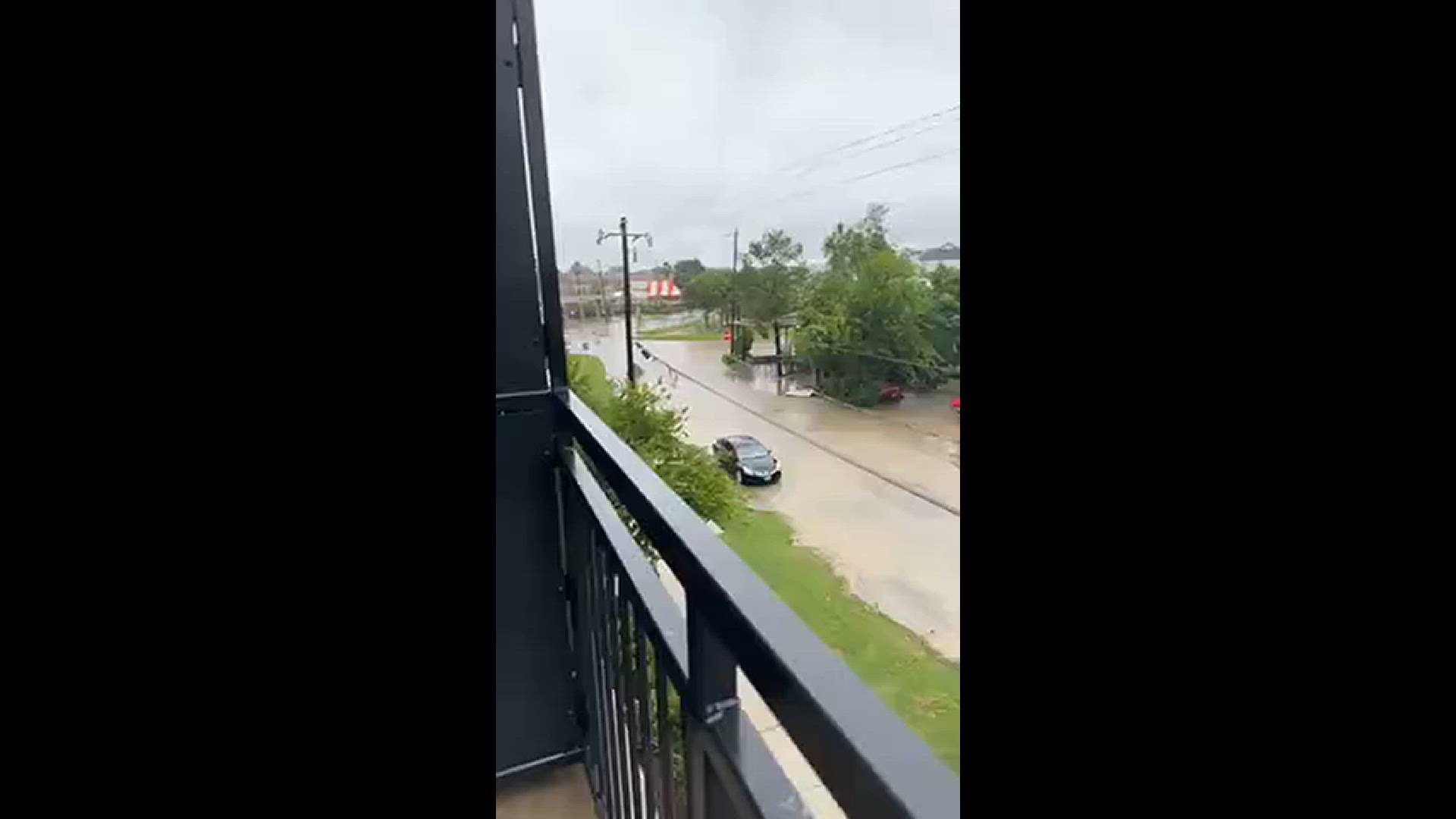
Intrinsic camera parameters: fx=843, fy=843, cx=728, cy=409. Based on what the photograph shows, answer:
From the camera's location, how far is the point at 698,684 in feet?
3.59

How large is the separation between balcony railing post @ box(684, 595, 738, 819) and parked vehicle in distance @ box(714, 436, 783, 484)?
17 cm

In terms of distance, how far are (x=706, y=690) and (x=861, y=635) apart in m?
0.36

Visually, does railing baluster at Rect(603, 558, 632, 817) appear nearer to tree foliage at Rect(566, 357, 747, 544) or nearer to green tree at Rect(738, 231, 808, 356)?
tree foliage at Rect(566, 357, 747, 544)

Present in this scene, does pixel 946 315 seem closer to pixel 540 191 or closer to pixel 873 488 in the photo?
pixel 873 488

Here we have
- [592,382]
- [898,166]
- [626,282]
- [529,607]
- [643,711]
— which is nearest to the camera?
[898,166]

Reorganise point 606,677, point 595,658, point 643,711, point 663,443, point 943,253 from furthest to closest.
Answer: point 595,658
point 606,677
point 663,443
point 643,711
point 943,253

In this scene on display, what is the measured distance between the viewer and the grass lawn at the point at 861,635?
0.62 metres

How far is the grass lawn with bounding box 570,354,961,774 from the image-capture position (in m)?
0.62

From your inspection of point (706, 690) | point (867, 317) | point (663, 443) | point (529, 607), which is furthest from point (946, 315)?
point (529, 607)

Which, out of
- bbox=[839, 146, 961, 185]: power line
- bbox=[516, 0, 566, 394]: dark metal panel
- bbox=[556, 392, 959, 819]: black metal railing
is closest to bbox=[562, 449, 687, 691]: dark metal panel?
bbox=[556, 392, 959, 819]: black metal railing

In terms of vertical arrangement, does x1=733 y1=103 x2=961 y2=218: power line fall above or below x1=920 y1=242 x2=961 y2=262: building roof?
above

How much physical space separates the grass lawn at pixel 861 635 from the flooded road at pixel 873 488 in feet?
0.06
